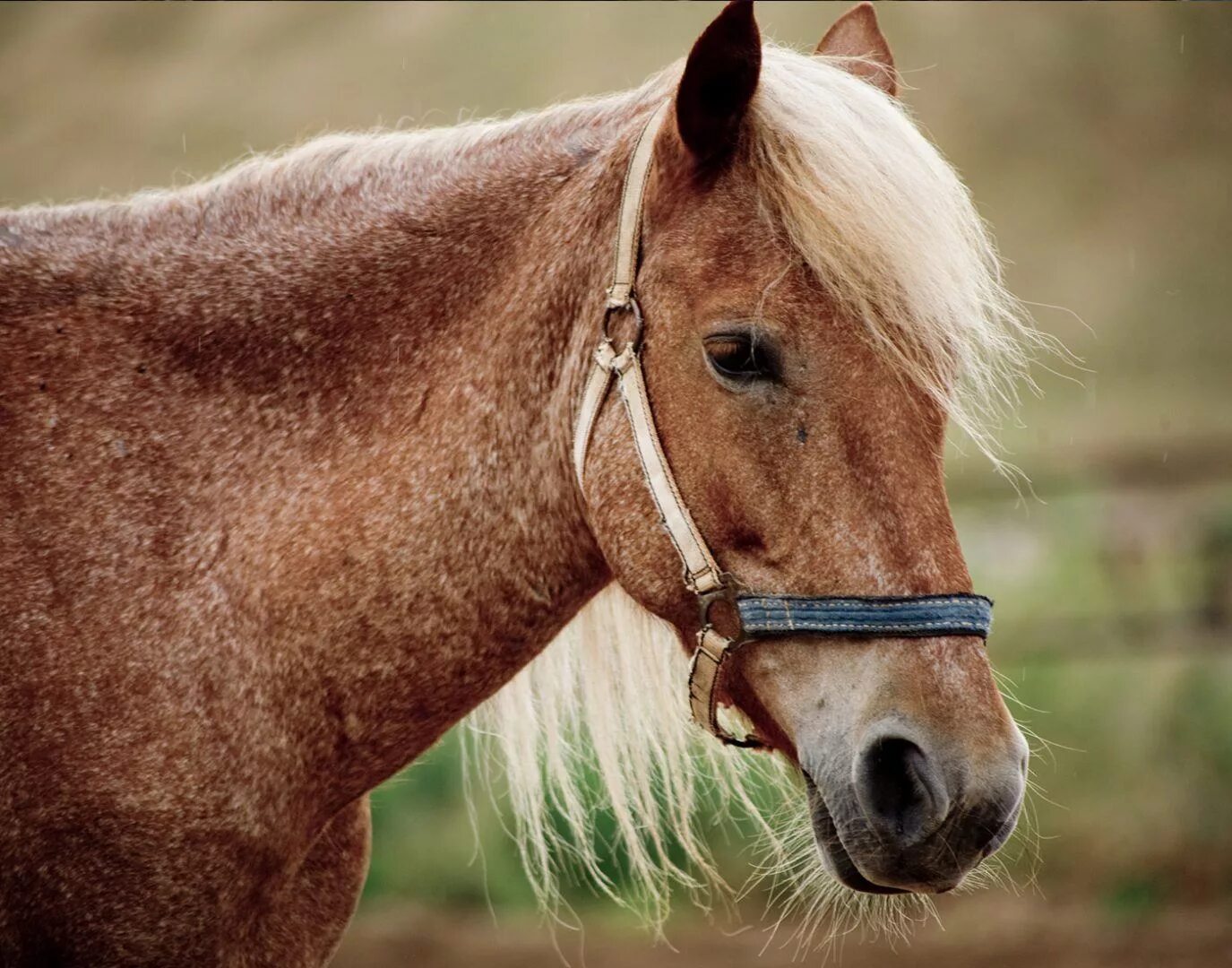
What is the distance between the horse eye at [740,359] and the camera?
181cm

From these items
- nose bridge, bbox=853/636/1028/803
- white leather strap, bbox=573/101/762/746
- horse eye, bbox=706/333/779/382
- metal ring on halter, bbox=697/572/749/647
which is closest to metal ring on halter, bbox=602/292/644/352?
white leather strap, bbox=573/101/762/746

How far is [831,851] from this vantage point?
1754 millimetres

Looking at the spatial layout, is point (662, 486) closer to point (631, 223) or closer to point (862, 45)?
point (631, 223)

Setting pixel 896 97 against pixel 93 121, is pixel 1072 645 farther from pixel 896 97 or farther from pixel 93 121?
pixel 93 121

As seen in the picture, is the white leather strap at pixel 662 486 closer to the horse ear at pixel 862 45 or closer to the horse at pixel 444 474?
the horse at pixel 444 474

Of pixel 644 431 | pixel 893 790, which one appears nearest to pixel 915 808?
pixel 893 790

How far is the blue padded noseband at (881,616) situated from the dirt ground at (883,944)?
14.9 feet

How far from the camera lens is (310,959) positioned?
2105 mm

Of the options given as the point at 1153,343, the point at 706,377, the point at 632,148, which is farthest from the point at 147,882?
the point at 1153,343

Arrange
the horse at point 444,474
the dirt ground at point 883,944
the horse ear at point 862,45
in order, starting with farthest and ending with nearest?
the dirt ground at point 883,944 → the horse ear at point 862,45 → the horse at point 444,474

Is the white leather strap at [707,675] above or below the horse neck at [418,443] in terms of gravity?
below

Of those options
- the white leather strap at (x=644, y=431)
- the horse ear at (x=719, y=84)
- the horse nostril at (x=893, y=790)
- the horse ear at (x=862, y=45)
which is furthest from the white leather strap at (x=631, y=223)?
the horse nostril at (x=893, y=790)

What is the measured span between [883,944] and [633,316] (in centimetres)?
506

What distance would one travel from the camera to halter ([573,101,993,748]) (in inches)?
66.1
